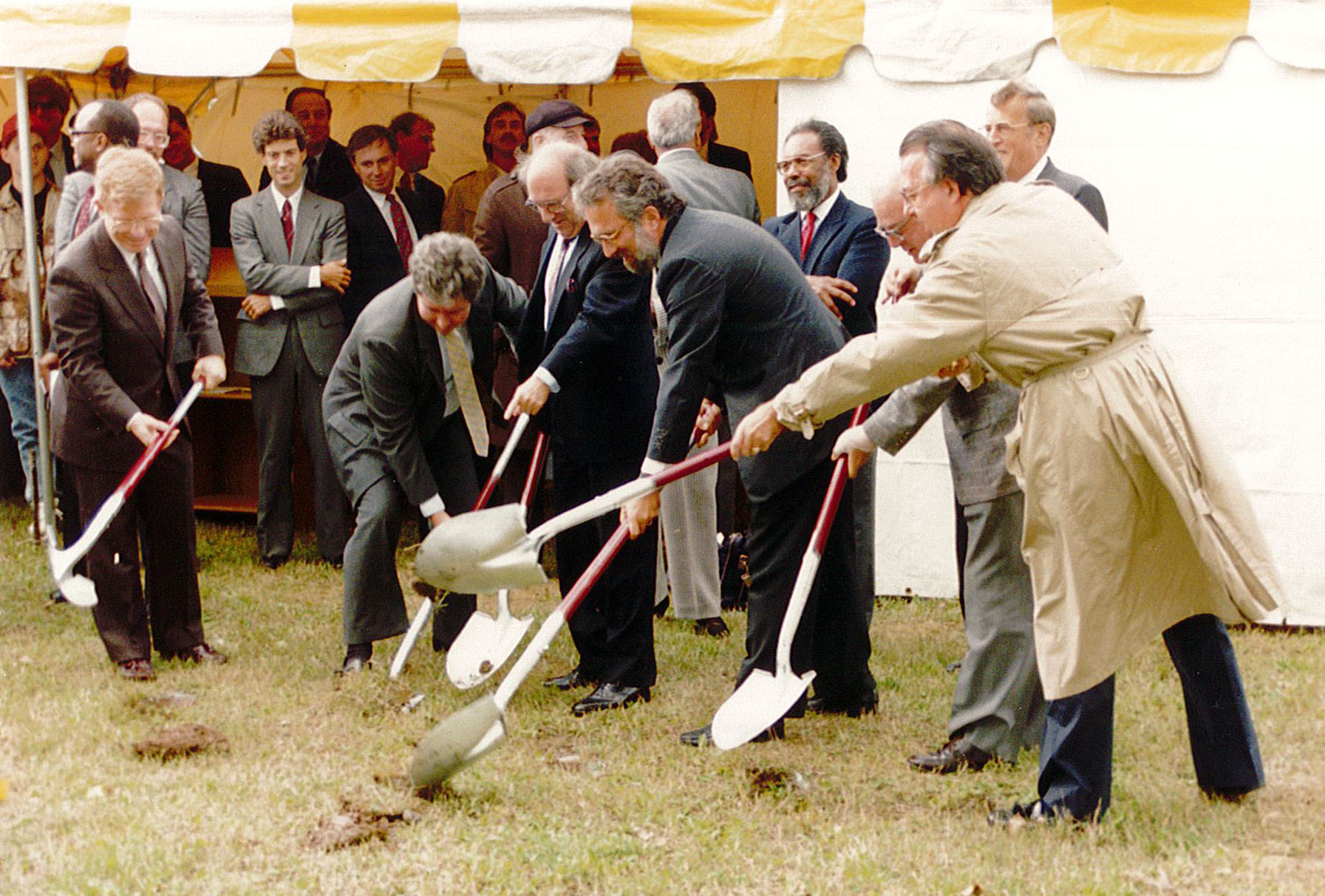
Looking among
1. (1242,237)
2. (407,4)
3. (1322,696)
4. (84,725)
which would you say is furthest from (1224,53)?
(84,725)

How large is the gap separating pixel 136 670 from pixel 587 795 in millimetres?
1981

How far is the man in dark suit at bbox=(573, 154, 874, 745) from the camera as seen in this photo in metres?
4.24

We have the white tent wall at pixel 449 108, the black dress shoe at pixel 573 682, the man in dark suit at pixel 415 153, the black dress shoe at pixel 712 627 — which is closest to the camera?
the black dress shoe at pixel 573 682

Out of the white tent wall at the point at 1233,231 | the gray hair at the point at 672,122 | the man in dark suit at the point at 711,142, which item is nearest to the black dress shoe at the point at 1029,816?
the white tent wall at the point at 1233,231

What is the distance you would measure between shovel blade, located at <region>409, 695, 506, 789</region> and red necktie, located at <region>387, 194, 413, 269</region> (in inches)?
147

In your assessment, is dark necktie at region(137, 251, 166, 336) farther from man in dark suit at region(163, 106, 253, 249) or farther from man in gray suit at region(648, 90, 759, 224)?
man in dark suit at region(163, 106, 253, 249)

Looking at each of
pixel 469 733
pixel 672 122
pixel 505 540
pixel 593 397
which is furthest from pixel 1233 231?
pixel 469 733

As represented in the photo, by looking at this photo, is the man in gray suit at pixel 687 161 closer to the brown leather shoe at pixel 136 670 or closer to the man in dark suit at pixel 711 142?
the man in dark suit at pixel 711 142

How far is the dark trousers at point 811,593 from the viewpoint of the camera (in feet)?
14.6

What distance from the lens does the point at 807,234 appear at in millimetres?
5551

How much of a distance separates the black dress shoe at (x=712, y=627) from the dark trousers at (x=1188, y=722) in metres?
2.28

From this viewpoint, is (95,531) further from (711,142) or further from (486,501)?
(711,142)

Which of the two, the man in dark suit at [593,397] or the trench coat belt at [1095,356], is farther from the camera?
the man in dark suit at [593,397]

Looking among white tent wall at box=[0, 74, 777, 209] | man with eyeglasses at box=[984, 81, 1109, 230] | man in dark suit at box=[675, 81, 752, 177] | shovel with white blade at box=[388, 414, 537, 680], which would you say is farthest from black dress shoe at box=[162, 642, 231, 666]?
white tent wall at box=[0, 74, 777, 209]
